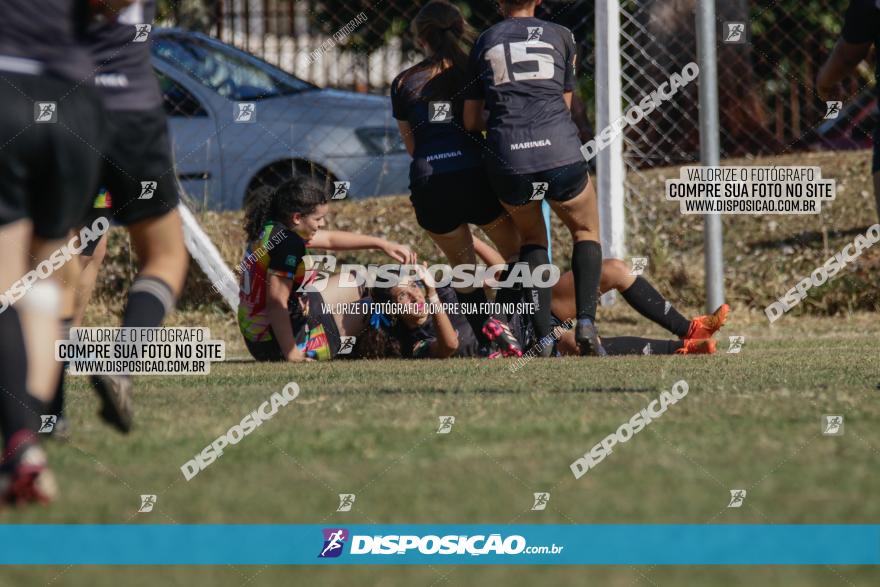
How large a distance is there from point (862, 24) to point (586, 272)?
6.99 feet

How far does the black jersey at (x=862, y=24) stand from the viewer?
5.18 metres

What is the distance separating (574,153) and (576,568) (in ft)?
14.2

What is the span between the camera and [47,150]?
3.32 m

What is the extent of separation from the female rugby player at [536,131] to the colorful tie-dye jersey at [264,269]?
3.83 feet

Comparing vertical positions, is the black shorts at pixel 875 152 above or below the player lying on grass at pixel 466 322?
above

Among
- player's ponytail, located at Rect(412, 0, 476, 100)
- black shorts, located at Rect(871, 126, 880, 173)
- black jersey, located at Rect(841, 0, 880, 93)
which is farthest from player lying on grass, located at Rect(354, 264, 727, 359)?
black jersey, located at Rect(841, 0, 880, 93)

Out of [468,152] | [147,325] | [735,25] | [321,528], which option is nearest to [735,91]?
[735,25]

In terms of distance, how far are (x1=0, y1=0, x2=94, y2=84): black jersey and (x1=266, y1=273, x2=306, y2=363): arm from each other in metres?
3.57

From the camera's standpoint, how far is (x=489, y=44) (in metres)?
6.83

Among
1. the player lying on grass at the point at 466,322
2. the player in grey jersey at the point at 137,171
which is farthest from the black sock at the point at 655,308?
the player in grey jersey at the point at 137,171

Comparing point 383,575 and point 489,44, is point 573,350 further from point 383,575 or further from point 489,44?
point 383,575

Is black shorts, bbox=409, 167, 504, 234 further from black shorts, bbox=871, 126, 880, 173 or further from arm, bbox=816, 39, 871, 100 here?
black shorts, bbox=871, 126, 880, 173

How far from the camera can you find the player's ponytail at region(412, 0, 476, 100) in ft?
23.9

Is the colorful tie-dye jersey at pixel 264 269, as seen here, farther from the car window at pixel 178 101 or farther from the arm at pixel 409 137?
the car window at pixel 178 101
